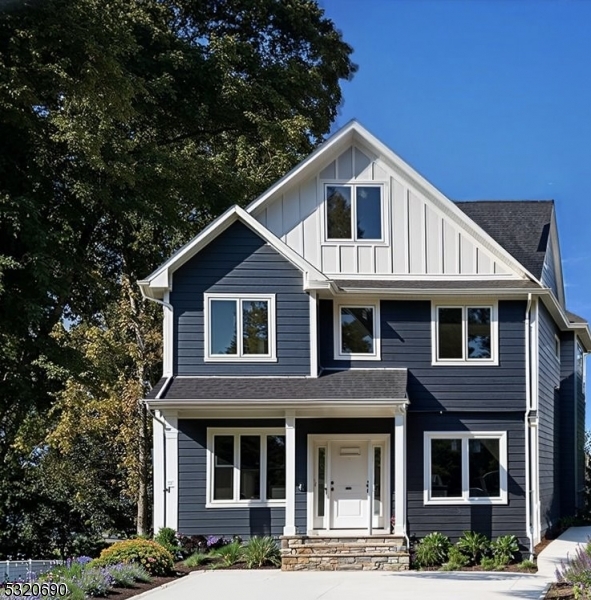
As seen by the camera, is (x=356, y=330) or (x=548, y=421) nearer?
(x=356, y=330)

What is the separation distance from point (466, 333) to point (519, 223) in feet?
15.1

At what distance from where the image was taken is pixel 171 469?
18781mm

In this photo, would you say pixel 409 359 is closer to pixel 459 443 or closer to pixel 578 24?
pixel 459 443

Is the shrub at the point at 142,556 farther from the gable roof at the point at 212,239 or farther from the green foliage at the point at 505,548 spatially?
the green foliage at the point at 505,548

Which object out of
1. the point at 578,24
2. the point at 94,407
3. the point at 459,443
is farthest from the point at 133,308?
the point at 578,24

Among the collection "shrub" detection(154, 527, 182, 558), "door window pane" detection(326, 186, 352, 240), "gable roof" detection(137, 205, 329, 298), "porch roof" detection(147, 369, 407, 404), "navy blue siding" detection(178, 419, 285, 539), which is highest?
"door window pane" detection(326, 186, 352, 240)

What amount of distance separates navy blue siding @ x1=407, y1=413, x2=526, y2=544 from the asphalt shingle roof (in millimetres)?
1169

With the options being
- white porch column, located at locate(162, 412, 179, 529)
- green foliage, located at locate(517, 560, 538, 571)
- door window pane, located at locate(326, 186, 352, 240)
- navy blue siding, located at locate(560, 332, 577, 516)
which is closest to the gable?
door window pane, located at locate(326, 186, 352, 240)

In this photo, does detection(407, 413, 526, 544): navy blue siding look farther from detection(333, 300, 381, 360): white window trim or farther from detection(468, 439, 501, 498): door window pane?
detection(333, 300, 381, 360): white window trim

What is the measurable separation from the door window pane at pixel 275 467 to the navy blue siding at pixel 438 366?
1.88m

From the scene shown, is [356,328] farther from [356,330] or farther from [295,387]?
[295,387]

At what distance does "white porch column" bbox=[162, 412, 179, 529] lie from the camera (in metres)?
18.6

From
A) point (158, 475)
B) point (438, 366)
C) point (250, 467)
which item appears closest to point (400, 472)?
point (438, 366)

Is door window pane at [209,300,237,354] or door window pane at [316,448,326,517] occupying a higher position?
door window pane at [209,300,237,354]
